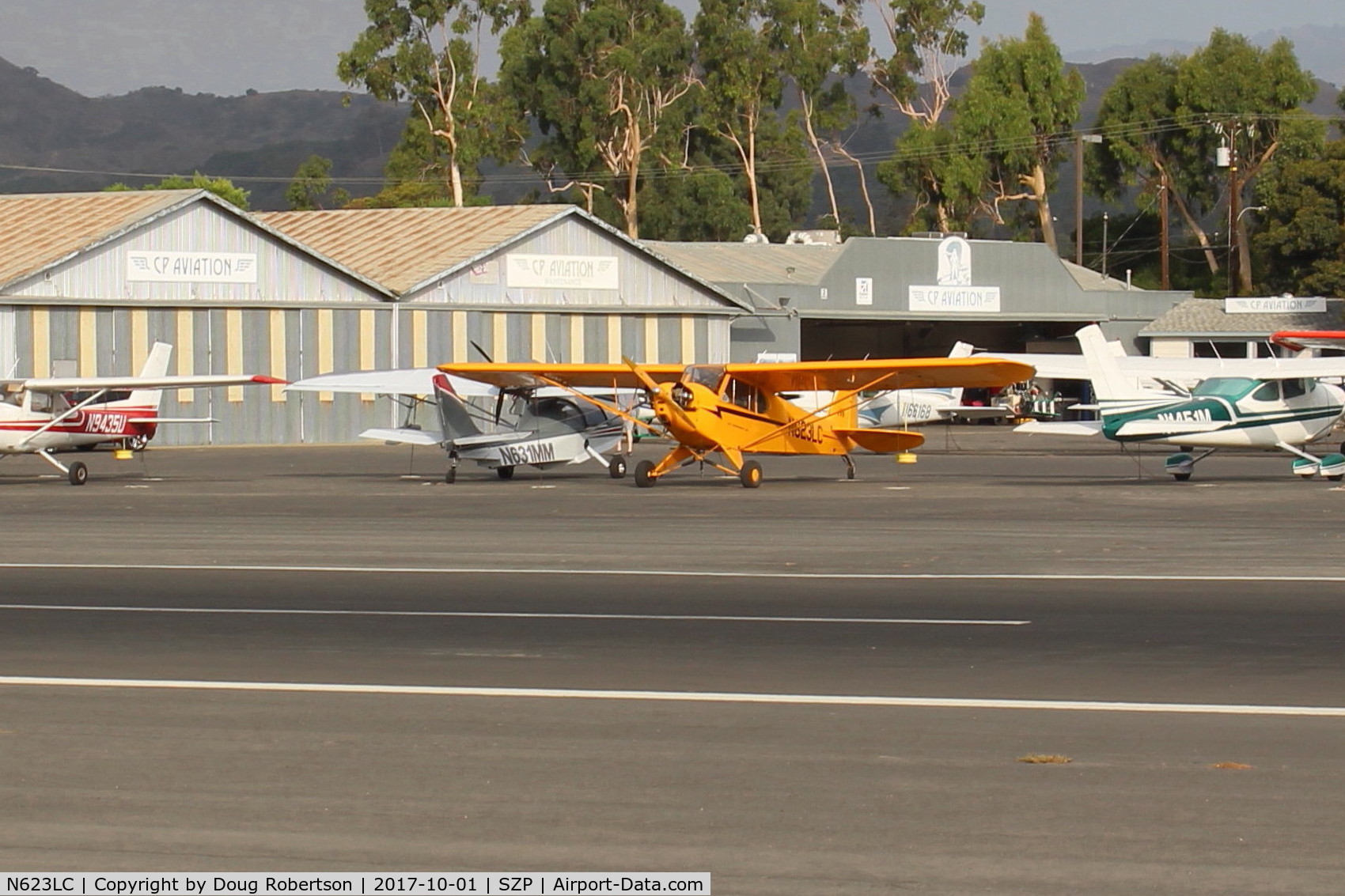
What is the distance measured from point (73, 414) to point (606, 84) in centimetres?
6598

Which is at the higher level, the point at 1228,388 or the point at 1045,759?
the point at 1228,388

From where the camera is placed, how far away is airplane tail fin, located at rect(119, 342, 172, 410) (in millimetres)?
33812

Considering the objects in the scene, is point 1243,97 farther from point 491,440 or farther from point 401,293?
point 491,440

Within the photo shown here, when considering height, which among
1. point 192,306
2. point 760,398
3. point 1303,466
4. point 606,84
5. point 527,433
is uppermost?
point 606,84

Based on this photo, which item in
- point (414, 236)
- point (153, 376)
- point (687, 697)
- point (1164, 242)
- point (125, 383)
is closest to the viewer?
point (687, 697)

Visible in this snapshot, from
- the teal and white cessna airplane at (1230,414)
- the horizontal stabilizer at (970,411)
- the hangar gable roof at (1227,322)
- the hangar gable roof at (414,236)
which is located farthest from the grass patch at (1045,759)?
the hangar gable roof at (1227,322)

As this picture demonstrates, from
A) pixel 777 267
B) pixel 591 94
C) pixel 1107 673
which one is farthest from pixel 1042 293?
pixel 1107 673

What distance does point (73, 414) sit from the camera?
31.5 metres

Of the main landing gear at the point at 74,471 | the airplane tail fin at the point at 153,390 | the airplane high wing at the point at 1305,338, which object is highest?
the airplane high wing at the point at 1305,338

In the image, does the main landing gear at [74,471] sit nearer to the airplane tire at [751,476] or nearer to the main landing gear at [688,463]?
the main landing gear at [688,463]

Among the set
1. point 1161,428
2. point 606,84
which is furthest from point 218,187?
point 1161,428

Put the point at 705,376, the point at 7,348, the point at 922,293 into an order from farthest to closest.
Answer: the point at 922,293 < the point at 7,348 < the point at 705,376

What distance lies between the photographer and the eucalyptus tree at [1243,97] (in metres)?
91.4

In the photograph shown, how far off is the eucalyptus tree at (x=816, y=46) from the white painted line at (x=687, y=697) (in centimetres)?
9192
